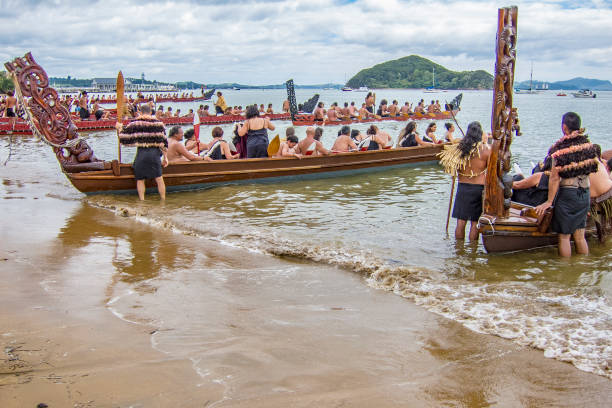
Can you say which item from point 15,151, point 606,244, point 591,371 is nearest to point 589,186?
point 606,244

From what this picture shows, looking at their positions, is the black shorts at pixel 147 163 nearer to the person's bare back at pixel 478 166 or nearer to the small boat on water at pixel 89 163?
the small boat on water at pixel 89 163

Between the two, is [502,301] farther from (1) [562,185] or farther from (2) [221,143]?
(2) [221,143]

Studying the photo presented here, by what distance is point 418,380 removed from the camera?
3352mm

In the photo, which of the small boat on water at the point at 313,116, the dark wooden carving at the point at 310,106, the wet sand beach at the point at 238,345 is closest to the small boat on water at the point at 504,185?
the wet sand beach at the point at 238,345

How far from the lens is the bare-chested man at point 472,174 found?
257 inches

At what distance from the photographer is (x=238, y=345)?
3.66 m

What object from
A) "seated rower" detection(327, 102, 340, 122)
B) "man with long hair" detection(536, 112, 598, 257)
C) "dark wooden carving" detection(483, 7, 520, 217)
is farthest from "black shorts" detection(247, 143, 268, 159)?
"seated rower" detection(327, 102, 340, 122)

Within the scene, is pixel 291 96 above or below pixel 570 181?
above

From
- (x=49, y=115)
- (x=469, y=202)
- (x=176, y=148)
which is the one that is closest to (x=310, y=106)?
(x=176, y=148)

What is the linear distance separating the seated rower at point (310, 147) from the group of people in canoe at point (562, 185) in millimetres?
6199

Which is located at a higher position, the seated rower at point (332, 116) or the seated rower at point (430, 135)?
the seated rower at point (332, 116)

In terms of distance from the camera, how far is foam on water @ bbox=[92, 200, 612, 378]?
4.11 metres

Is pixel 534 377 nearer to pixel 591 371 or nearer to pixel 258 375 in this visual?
pixel 591 371

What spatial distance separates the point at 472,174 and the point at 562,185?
1079 millimetres
